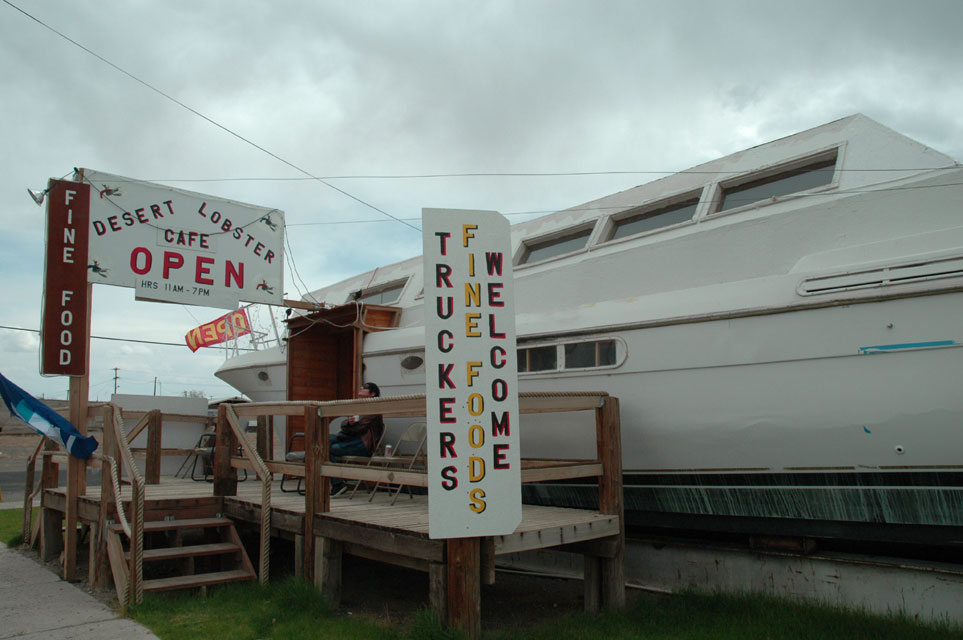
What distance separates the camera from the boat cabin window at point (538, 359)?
677cm

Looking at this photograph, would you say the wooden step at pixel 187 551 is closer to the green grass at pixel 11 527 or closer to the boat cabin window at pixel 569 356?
the boat cabin window at pixel 569 356

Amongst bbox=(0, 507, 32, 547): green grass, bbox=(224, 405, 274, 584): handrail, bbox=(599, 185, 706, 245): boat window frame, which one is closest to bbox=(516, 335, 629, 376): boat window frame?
bbox=(599, 185, 706, 245): boat window frame

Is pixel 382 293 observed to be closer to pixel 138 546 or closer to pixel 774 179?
pixel 138 546

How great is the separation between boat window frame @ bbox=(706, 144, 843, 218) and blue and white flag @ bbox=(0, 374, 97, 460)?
622 cm

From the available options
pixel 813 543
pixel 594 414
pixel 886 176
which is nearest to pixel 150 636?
pixel 594 414

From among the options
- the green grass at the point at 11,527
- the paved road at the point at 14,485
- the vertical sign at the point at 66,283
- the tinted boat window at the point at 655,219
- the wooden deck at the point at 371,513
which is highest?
the tinted boat window at the point at 655,219

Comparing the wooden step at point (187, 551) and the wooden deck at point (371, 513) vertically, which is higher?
the wooden deck at point (371, 513)

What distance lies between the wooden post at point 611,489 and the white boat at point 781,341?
0.32m

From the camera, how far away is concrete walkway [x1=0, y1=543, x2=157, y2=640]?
16.8 feet

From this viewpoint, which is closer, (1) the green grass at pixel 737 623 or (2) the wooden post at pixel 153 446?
(1) the green grass at pixel 737 623

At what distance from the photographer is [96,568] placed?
650cm

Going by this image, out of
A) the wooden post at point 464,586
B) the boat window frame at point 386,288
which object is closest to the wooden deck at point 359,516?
the wooden post at point 464,586

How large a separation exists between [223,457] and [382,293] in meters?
4.06

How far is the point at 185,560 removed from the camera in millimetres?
6566
